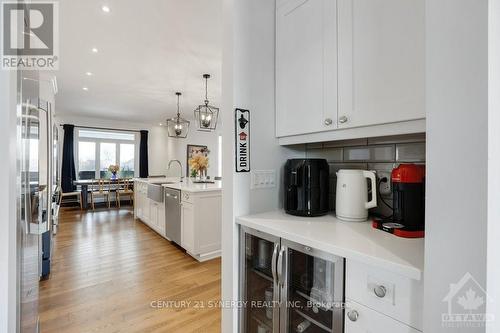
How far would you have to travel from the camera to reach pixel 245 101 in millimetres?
1401

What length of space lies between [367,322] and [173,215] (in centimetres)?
297

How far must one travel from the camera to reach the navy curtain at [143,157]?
7.54 metres

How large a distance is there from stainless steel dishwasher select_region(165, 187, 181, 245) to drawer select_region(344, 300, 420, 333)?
8.76ft

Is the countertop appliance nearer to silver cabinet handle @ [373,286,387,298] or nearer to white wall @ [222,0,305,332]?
white wall @ [222,0,305,332]

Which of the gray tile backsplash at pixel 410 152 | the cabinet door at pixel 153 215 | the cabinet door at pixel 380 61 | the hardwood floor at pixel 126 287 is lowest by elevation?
the hardwood floor at pixel 126 287

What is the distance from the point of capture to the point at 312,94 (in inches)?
51.3

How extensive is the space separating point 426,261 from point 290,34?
4.38 feet

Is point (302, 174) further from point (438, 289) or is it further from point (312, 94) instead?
point (438, 289)

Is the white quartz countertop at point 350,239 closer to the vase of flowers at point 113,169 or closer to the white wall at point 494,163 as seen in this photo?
the white wall at point 494,163

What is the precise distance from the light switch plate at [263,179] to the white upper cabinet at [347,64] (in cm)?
26

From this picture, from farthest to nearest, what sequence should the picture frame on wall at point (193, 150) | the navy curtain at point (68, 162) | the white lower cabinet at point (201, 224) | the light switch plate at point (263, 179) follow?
the picture frame on wall at point (193, 150) → the navy curtain at point (68, 162) → the white lower cabinet at point (201, 224) → the light switch plate at point (263, 179)

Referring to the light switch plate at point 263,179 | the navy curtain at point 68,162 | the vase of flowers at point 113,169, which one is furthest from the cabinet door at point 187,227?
the navy curtain at point 68,162

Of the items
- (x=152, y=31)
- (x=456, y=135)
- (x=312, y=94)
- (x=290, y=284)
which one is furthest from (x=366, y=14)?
(x=152, y=31)

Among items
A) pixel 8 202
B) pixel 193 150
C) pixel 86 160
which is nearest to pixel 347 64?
pixel 8 202
